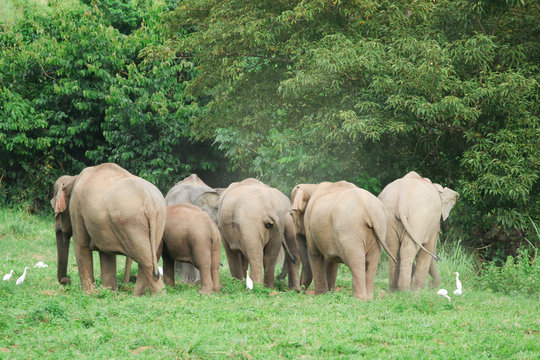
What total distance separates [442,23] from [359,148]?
2869mm

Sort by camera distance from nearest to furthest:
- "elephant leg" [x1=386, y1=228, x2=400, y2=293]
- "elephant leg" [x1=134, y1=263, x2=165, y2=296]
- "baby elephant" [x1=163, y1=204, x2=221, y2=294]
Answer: "elephant leg" [x1=134, y1=263, x2=165, y2=296]
"baby elephant" [x1=163, y1=204, x2=221, y2=294]
"elephant leg" [x1=386, y1=228, x2=400, y2=293]

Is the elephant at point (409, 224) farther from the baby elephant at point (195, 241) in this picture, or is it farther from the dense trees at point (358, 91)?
the dense trees at point (358, 91)

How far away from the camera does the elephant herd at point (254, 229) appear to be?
908 centimetres

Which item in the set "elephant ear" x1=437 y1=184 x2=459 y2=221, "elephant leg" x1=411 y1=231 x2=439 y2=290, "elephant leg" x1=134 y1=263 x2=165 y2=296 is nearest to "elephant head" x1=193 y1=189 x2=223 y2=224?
"elephant leg" x1=134 y1=263 x2=165 y2=296

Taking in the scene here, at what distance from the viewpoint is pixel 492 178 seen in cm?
1288

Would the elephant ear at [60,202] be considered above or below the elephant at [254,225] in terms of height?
above

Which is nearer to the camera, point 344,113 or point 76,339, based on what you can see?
point 76,339

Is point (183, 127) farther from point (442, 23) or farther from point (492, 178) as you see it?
point (492, 178)

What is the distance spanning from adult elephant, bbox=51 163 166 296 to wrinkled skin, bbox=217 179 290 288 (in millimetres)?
1477

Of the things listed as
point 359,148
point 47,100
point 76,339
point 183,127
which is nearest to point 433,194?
point 359,148

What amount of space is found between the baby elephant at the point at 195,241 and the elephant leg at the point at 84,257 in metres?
1.03

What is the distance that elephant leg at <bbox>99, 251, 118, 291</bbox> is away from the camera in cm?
967

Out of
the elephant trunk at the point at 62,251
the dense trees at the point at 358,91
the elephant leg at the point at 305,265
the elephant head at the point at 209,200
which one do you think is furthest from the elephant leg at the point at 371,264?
the elephant trunk at the point at 62,251

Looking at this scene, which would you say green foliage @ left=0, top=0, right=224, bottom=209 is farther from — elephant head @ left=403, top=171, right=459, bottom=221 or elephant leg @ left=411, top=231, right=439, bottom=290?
elephant leg @ left=411, top=231, right=439, bottom=290
